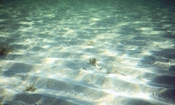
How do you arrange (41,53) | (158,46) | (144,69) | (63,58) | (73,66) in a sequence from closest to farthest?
(144,69)
(73,66)
(63,58)
(41,53)
(158,46)

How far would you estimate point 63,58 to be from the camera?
4.11m

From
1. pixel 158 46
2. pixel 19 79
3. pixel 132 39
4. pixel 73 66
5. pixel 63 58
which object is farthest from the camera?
pixel 132 39

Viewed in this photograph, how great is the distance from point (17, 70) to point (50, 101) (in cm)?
147

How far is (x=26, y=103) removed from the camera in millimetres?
2514

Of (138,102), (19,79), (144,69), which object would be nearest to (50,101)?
(19,79)

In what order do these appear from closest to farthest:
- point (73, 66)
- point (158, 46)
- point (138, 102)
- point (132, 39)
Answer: point (138, 102) → point (73, 66) → point (158, 46) → point (132, 39)

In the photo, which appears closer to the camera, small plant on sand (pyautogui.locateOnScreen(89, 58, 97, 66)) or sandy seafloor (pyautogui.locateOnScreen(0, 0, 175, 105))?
sandy seafloor (pyautogui.locateOnScreen(0, 0, 175, 105))

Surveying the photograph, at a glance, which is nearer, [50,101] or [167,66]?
[50,101]

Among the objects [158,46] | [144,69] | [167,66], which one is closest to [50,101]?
[144,69]

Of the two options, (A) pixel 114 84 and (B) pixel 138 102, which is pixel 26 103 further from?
(B) pixel 138 102

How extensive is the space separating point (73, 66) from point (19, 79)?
4.00 ft

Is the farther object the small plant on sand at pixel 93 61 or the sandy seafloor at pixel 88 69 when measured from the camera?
the small plant on sand at pixel 93 61

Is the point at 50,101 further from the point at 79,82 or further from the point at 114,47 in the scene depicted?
the point at 114,47

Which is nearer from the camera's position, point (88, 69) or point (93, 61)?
point (88, 69)
